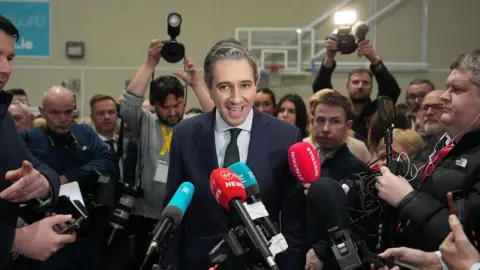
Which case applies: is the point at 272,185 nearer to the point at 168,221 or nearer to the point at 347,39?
the point at 168,221

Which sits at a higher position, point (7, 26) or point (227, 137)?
point (7, 26)

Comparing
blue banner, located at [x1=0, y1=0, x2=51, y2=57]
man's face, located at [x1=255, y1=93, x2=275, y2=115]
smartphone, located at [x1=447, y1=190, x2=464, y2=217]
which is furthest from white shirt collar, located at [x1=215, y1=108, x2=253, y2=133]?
blue banner, located at [x1=0, y1=0, x2=51, y2=57]

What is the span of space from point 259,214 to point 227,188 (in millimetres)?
122

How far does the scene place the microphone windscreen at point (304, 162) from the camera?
214 centimetres

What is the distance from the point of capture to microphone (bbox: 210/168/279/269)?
5.45ft

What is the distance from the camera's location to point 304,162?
2.14 m

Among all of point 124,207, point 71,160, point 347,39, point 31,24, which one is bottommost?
point 124,207

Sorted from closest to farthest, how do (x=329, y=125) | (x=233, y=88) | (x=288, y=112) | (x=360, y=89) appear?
(x=233, y=88) < (x=329, y=125) < (x=288, y=112) < (x=360, y=89)

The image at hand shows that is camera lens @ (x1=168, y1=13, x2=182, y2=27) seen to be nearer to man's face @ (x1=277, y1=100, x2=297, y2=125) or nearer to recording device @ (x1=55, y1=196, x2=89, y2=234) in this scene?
man's face @ (x1=277, y1=100, x2=297, y2=125)

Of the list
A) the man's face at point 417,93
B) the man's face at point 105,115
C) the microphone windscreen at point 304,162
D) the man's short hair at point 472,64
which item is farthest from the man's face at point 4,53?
the man's face at point 417,93

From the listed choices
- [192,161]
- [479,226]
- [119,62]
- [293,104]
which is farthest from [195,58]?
[479,226]

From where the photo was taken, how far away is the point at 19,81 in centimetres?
909

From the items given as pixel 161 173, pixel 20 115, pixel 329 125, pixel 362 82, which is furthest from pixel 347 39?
pixel 20 115

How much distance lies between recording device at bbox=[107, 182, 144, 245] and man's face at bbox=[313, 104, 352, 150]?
1233 mm
